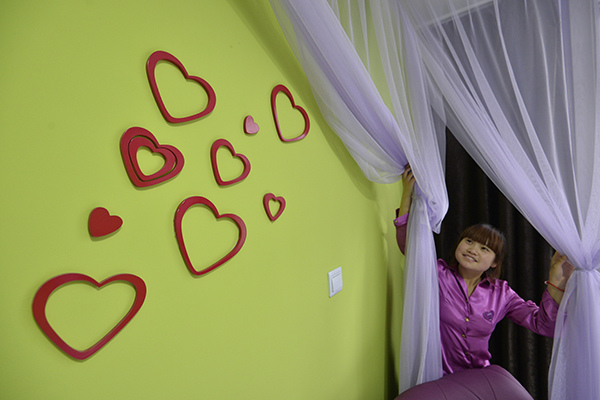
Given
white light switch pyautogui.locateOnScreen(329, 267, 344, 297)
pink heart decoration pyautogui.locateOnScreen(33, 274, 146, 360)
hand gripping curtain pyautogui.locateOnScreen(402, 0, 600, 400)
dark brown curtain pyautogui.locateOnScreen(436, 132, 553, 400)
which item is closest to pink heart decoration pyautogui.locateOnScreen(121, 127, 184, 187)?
pink heart decoration pyautogui.locateOnScreen(33, 274, 146, 360)

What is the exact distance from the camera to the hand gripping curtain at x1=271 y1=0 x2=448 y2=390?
3.16ft

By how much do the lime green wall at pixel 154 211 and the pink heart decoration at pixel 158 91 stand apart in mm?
15

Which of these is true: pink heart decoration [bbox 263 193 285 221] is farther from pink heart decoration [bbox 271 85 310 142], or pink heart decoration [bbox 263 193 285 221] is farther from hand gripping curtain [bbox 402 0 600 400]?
hand gripping curtain [bbox 402 0 600 400]

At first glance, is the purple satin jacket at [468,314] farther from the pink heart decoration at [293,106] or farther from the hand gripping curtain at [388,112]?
the pink heart decoration at [293,106]

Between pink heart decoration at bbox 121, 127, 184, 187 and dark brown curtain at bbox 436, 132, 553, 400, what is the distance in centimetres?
174

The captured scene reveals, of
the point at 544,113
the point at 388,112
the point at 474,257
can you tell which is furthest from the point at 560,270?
the point at 388,112

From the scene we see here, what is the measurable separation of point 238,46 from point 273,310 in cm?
71

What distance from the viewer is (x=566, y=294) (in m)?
1.11

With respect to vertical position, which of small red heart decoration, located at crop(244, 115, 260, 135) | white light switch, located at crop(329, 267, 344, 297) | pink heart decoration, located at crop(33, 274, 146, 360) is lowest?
white light switch, located at crop(329, 267, 344, 297)

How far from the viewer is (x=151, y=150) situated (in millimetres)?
645

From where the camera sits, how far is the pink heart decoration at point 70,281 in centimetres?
49

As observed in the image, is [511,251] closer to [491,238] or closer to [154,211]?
[491,238]

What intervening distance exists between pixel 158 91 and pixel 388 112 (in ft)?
2.50

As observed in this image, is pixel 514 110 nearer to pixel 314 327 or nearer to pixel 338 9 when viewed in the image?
pixel 338 9
